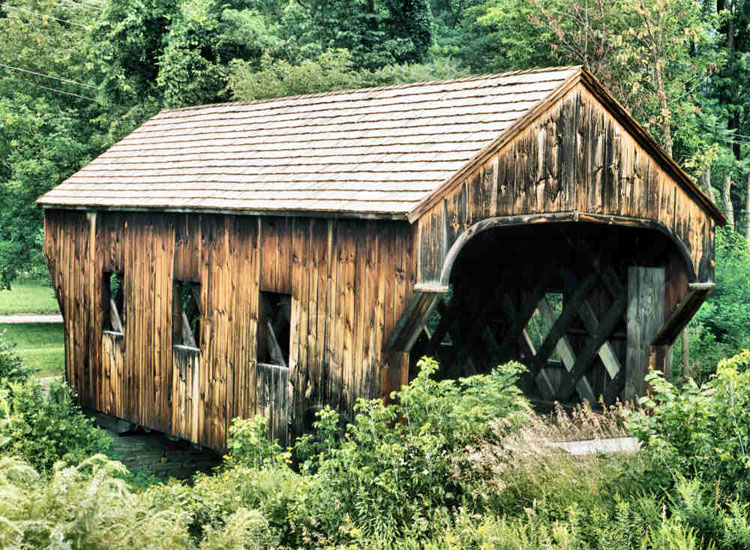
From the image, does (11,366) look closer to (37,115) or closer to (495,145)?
(495,145)

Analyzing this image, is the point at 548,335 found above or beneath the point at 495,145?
beneath

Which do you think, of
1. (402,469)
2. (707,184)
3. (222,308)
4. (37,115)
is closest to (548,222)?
(222,308)

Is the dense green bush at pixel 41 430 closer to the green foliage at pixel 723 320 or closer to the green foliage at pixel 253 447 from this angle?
the green foliage at pixel 253 447

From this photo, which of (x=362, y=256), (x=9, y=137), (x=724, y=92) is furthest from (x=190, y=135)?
(x=724, y=92)

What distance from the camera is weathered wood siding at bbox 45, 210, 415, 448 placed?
9602 mm

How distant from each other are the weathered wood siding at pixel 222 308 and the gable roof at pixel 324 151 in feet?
1.01

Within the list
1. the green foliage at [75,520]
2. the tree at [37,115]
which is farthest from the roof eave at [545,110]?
the tree at [37,115]

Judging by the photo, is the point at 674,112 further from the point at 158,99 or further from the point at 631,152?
the point at 158,99

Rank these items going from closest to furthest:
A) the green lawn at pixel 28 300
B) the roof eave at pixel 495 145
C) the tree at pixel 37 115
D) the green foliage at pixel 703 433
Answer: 1. the green foliage at pixel 703 433
2. the roof eave at pixel 495 145
3. the tree at pixel 37 115
4. the green lawn at pixel 28 300

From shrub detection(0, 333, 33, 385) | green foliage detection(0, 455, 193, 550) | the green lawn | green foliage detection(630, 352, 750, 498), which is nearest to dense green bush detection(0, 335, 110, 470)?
shrub detection(0, 333, 33, 385)

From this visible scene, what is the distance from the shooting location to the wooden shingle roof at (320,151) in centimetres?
964

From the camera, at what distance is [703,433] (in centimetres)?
641

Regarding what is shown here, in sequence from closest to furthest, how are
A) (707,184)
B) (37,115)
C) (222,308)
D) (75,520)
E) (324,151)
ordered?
(75,520)
(324,151)
(222,308)
(707,184)
(37,115)

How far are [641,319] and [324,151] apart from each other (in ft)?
14.9
